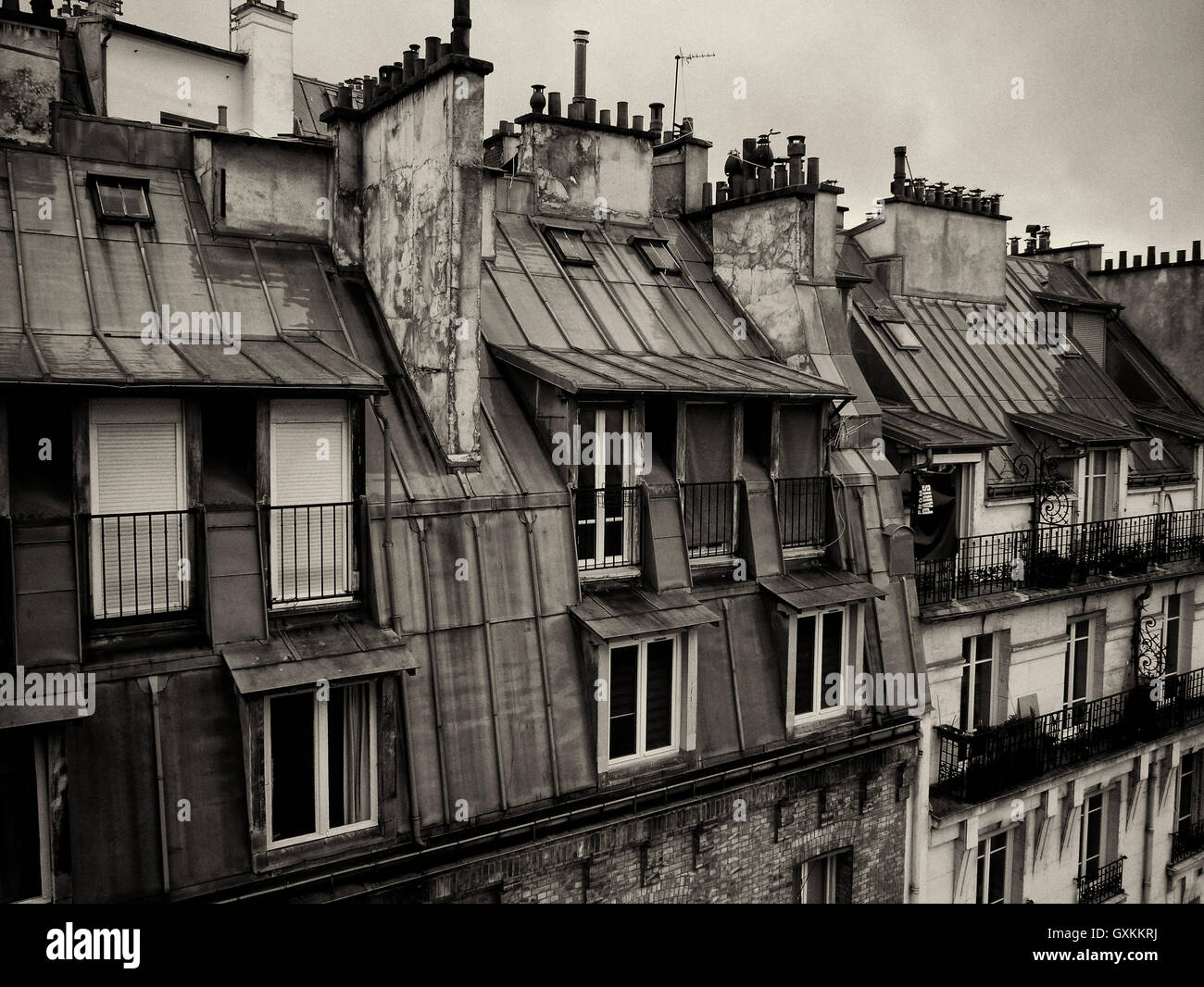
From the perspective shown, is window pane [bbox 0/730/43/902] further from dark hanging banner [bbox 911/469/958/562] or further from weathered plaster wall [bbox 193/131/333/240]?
dark hanging banner [bbox 911/469/958/562]

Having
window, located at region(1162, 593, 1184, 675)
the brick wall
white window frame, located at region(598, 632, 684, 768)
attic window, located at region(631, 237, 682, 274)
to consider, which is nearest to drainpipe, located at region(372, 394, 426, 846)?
the brick wall

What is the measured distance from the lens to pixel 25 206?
11.4 m

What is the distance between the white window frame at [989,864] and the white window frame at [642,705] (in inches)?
334

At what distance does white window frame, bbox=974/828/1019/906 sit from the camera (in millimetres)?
18312

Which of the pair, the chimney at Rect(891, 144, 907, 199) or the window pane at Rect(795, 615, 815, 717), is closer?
the window pane at Rect(795, 615, 815, 717)

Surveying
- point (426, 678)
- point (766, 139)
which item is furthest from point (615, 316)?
point (426, 678)

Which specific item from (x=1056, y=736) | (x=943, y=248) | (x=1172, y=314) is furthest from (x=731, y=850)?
(x=1172, y=314)

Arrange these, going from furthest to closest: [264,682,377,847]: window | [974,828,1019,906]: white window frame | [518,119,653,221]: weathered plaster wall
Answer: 1. [974,828,1019,906]: white window frame
2. [518,119,653,221]: weathered plaster wall
3. [264,682,377,847]: window

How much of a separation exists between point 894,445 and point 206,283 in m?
11.6

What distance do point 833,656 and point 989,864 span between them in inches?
273

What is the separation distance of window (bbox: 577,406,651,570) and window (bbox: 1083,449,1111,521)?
13.0 m

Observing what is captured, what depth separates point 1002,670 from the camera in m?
18.9

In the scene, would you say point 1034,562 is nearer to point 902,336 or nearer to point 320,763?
point 902,336

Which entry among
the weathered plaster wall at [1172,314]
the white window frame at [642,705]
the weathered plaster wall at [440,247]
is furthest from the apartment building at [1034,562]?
the weathered plaster wall at [440,247]
